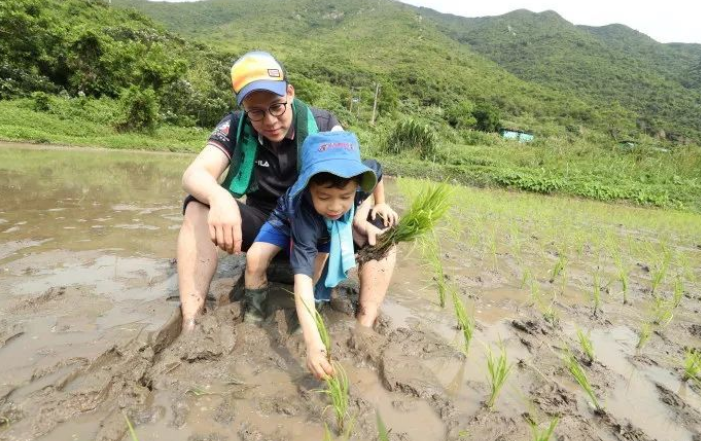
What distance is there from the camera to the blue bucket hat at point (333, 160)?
5.48ft

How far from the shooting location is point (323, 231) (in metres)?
1.93

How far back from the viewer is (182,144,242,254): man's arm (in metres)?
1.85

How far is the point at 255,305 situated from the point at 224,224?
1.33ft

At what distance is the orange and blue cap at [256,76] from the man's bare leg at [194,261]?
612 mm

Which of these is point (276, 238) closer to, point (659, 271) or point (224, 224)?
point (224, 224)

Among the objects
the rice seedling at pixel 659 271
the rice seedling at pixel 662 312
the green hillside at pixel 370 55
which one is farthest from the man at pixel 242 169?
the green hillside at pixel 370 55

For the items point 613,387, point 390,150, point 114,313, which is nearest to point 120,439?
point 114,313

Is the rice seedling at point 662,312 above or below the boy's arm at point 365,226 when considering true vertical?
below

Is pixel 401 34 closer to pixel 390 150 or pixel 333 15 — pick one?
pixel 333 15

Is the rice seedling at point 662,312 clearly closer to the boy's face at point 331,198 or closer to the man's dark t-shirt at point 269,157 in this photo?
the boy's face at point 331,198

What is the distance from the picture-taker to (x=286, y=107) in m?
2.08

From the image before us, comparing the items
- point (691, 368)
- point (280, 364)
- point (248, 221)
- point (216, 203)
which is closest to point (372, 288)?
point (280, 364)

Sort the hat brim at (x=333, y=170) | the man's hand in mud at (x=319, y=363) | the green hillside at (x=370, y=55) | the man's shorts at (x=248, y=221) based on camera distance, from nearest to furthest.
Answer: the man's hand in mud at (x=319, y=363)
the hat brim at (x=333, y=170)
the man's shorts at (x=248, y=221)
the green hillside at (x=370, y=55)

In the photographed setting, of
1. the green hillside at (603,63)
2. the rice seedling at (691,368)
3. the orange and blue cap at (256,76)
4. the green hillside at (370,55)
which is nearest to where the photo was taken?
the rice seedling at (691,368)
